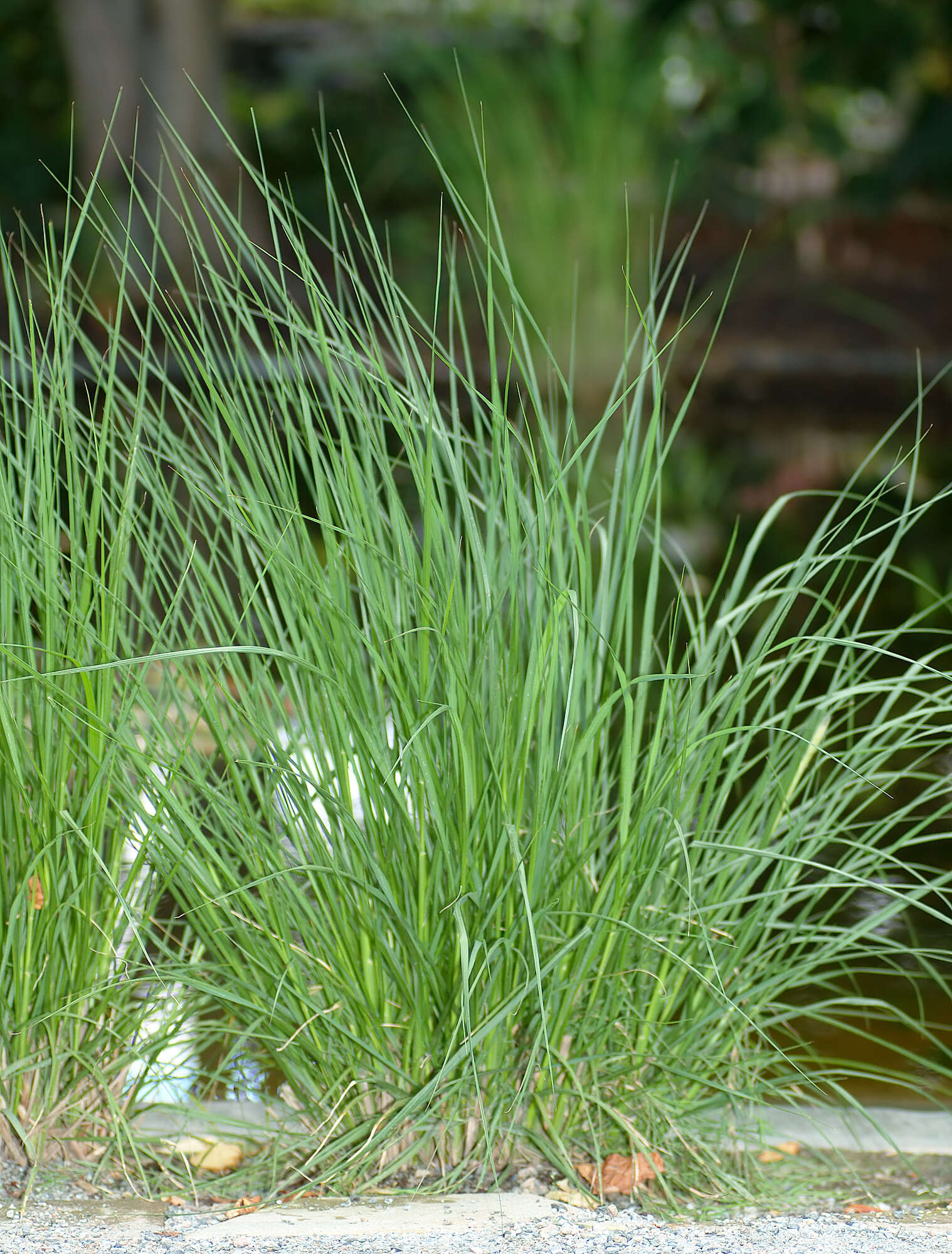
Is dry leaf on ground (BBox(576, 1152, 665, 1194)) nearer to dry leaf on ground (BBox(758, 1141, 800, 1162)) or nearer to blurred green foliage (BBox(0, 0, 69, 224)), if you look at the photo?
dry leaf on ground (BBox(758, 1141, 800, 1162))

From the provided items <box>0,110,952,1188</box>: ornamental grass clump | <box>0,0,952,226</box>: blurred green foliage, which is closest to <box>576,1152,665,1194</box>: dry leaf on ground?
<box>0,110,952,1188</box>: ornamental grass clump

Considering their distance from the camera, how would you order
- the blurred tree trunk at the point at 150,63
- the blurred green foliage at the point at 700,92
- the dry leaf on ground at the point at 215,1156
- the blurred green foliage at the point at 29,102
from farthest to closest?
the blurred green foliage at the point at 29,102
the blurred green foliage at the point at 700,92
the blurred tree trunk at the point at 150,63
the dry leaf on ground at the point at 215,1156

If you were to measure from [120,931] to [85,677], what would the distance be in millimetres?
288

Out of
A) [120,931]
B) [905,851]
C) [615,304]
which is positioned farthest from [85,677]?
[615,304]

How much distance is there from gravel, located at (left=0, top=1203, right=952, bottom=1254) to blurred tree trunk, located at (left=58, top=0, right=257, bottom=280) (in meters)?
6.78

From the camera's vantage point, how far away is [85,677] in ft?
3.99

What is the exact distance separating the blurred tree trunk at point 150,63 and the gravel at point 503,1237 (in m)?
6.78

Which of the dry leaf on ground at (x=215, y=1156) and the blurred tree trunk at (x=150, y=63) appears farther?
the blurred tree trunk at (x=150, y=63)

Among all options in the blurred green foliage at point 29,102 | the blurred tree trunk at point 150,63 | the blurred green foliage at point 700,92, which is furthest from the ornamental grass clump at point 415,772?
the blurred green foliage at point 29,102

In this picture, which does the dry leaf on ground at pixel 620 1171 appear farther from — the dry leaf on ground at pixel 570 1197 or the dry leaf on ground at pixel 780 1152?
the dry leaf on ground at pixel 780 1152

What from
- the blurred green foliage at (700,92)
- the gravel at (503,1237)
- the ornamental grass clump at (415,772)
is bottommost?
the gravel at (503,1237)

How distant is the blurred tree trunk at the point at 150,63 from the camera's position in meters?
7.36

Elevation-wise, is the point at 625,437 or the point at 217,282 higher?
the point at 217,282

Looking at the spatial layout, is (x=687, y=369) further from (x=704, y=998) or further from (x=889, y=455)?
(x=704, y=998)
